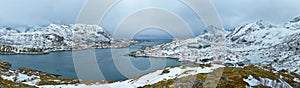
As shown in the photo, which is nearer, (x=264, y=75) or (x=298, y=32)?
(x=264, y=75)

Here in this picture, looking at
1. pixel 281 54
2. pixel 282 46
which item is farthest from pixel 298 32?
pixel 281 54

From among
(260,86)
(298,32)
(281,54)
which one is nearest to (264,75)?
(260,86)

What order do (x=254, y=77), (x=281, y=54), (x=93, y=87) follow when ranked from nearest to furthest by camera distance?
1. (x=254, y=77)
2. (x=93, y=87)
3. (x=281, y=54)

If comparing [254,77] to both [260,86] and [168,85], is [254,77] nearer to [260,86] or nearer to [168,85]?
[260,86]

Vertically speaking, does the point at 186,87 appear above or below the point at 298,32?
below

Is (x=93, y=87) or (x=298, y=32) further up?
(x=298, y=32)

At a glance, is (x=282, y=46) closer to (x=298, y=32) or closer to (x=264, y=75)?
(x=298, y=32)

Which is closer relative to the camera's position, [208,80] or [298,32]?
[208,80]

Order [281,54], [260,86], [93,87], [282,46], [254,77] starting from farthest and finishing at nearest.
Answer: [282,46], [281,54], [93,87], [254,77], [260,86]

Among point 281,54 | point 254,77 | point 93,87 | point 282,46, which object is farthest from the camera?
point 282,46
